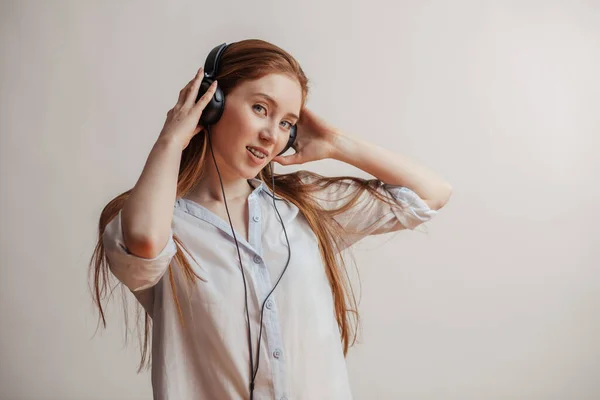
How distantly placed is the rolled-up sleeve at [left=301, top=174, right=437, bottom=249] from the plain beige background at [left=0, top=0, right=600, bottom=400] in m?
1.49

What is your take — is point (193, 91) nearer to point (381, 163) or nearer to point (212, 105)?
point (212, 105)

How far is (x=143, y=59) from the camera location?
2984 mm

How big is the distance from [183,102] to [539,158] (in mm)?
2323

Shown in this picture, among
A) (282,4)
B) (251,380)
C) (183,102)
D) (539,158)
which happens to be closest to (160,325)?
(251,380)

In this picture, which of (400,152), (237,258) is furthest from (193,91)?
(400,152)

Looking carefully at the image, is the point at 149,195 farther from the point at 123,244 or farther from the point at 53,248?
the point at 53,248

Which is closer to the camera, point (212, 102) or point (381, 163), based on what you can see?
point (212, 102)

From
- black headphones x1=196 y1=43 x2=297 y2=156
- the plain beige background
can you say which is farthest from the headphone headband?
the plain beige background

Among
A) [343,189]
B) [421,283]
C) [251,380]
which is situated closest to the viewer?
[251,380]

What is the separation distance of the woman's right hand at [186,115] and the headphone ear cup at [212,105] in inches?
0.6

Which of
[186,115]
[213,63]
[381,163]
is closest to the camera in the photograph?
[186,115]

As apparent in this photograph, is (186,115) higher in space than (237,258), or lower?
higher

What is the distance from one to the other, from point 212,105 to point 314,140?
0.30m

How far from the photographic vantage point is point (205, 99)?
1.36 m
